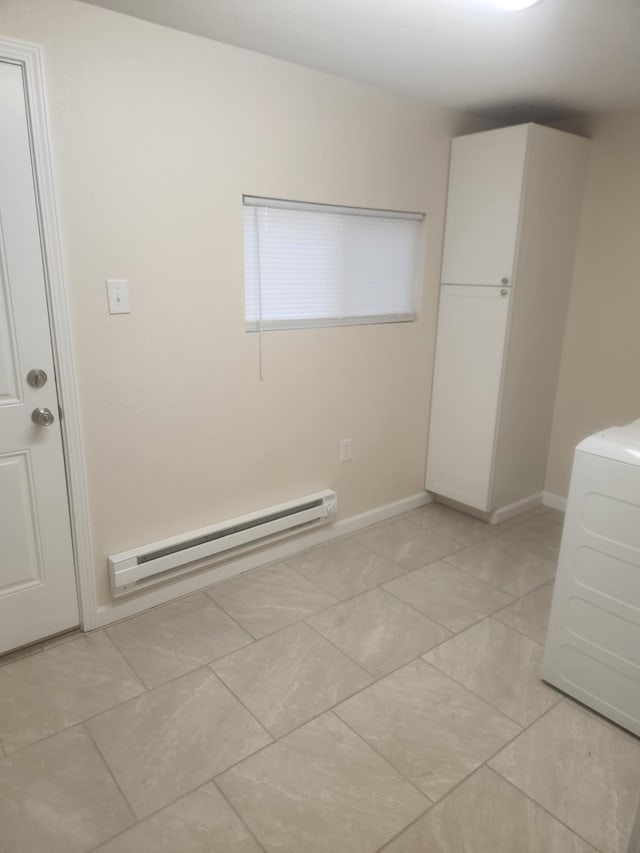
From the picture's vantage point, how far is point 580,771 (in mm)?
1696

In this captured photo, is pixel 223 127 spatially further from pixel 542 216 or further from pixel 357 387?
pixel 542 216

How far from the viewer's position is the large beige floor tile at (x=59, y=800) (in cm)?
147

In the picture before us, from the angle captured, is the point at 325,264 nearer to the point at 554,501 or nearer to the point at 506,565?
the point at 506,565

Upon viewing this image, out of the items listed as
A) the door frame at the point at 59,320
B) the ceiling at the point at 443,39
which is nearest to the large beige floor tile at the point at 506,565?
the door frame at the point at 59,320

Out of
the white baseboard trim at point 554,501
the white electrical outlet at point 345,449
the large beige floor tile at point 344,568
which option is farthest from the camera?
the white baseboard trim at point 554,501

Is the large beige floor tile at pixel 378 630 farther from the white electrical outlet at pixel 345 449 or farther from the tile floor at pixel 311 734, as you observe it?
the white electrical outlet at pixel 345 449

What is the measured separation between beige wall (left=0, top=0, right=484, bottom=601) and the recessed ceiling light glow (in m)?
0.94

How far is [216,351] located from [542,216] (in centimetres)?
184

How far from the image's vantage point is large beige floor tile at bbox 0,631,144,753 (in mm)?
1812

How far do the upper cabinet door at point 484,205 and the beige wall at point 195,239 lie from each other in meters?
0.10

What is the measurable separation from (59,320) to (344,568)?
1708 millimetres

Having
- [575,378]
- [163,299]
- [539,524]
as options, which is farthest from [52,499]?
[575,378]

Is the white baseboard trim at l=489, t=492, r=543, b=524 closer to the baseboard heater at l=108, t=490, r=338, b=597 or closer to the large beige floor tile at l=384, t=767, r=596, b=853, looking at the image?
the baseboard heater at l=108, t=490, r=338, b=597

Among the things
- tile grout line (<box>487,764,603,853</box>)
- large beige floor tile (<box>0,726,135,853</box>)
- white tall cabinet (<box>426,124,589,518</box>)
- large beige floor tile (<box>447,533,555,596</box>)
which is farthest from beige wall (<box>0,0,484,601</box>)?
tile grout line (<box>487,764,603,853</box>)
